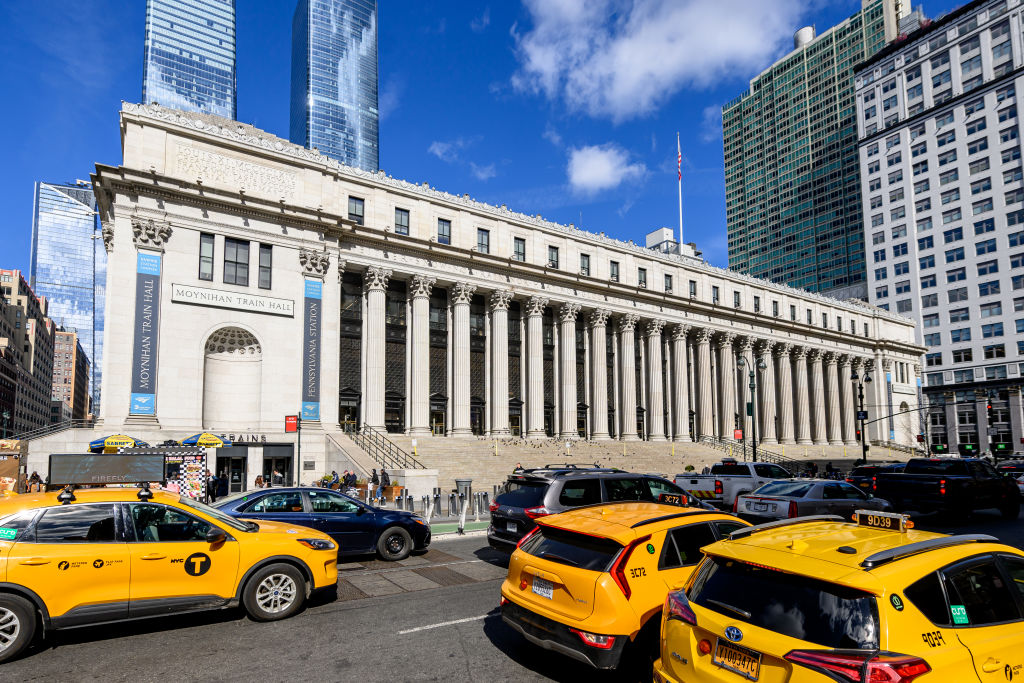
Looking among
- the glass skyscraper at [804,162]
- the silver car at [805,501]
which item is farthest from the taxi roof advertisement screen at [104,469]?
the glass skyscraper at [804,162]

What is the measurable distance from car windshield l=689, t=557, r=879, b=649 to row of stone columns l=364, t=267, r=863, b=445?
1254 inches

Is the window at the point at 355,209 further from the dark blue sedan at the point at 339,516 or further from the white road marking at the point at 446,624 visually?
the white road marking at the point at 446,624

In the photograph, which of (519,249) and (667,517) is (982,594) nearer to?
(667,517)

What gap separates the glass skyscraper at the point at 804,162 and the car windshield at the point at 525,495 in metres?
111

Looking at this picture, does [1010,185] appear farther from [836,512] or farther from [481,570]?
[481,570]

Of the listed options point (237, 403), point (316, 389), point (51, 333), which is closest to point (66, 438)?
point (237, 403)

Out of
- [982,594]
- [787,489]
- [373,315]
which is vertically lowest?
[787,489]

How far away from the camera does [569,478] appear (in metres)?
12.4

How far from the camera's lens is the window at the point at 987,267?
8112cm

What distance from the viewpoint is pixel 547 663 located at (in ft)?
23.6

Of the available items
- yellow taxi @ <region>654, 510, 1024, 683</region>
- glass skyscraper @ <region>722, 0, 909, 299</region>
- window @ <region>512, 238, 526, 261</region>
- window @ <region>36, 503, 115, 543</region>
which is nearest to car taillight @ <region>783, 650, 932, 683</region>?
yellow taxi @ <region>654, 510, 1024, 683</region>

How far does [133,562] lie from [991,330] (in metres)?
100.0

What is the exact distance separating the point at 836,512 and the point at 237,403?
28774mm

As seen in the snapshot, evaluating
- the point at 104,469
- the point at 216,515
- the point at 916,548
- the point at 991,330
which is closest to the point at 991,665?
the point at 916,548
